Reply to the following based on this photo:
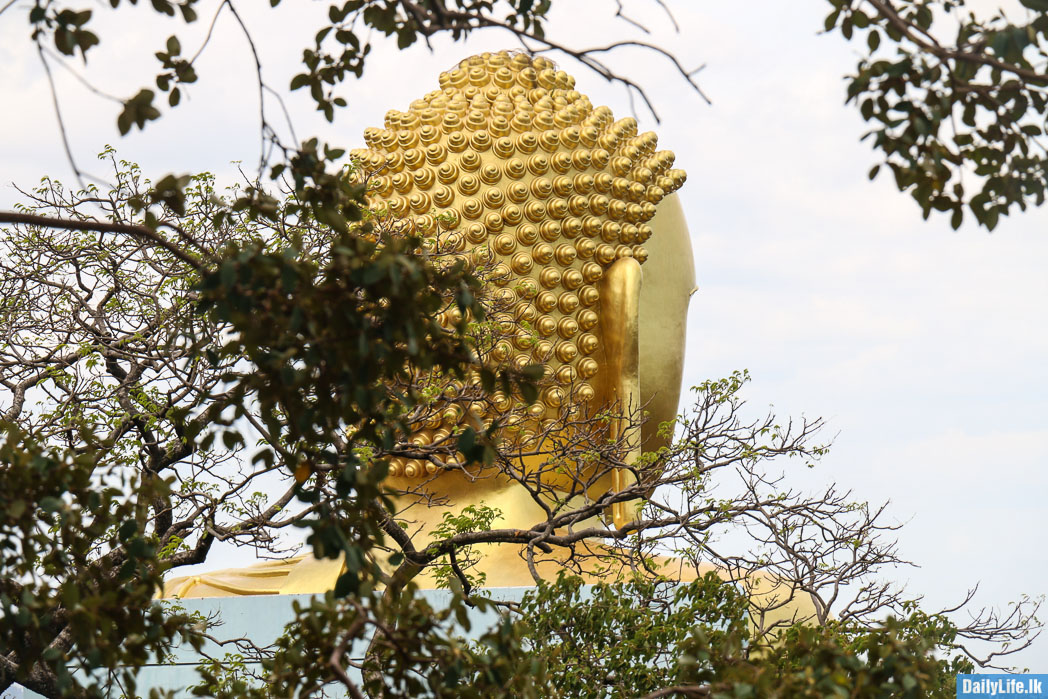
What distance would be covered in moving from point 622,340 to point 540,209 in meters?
0.88

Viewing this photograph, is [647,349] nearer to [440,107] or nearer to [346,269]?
[440,107]

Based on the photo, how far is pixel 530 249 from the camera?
23.2ft

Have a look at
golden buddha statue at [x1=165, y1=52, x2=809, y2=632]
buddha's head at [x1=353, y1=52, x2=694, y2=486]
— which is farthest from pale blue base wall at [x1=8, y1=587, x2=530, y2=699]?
buddha's head at [x1=353, y1=52, x2=694, y2=486]

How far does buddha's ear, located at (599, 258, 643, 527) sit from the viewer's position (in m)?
7.09

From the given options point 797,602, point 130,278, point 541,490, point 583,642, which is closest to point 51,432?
point 130,278

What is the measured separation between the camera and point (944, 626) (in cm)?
739

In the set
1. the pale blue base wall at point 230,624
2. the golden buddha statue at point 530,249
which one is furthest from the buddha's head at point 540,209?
the pale blue base wall at point 230,624

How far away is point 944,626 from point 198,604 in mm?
4320

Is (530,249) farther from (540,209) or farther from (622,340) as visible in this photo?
(622,340)

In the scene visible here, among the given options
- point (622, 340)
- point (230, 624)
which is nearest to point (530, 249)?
point (622, 340)

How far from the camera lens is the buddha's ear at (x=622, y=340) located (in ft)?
23.3

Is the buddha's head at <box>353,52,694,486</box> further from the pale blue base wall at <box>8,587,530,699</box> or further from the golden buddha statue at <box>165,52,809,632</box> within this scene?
the pale blue base wall at <box>8,587,530,699</box>

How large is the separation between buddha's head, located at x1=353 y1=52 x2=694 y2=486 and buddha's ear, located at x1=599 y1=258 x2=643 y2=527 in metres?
0.04

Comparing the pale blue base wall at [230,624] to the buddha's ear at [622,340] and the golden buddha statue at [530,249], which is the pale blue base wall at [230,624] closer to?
the golden buddha statue at [530,249]
